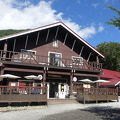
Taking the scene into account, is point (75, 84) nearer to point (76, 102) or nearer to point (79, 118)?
point (76, 102)

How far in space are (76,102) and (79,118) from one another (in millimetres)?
7475

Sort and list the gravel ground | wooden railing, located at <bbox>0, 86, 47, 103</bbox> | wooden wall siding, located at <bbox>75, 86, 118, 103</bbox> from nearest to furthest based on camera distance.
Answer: the gravel ground < wooden railing, located at <bbox>0, 86, 47, 103</bbox> < wooden wall siding, located at <bbox>75, 86, 118, 103</bbox>

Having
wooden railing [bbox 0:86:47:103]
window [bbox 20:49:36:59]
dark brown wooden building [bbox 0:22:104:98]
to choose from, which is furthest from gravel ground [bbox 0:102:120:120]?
window [bbox 20:49:36:59]

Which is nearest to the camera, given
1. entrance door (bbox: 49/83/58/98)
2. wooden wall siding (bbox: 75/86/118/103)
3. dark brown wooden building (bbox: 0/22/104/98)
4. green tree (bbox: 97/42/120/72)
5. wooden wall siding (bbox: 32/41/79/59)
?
wooden wall siding (bbox: 75/86/118/103)


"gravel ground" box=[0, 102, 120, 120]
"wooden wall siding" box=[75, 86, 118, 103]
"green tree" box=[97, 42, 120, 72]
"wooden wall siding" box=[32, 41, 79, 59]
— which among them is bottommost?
"gravel ground" box=[0, 102, 120, 120]

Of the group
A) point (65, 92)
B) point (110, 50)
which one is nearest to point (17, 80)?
point (65, 92)

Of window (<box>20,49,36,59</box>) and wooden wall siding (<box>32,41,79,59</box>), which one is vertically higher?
wooden wall siding (<box>32,41,79,59</box>)

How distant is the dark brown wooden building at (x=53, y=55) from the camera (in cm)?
1858

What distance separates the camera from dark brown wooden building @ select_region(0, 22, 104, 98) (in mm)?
18575

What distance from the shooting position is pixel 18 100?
1371 centimetres

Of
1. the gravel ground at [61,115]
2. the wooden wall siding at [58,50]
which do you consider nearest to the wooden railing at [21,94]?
the gravel ground at [61,115]

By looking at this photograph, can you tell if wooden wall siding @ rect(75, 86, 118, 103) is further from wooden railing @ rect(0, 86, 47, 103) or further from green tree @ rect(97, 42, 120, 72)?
green tree @ rect(97, 42, 120, 72)

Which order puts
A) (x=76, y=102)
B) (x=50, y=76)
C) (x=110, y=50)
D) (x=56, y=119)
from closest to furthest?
(x=56, y=119)
(x=76, y=102)
(x=50, y=76)
(x=110, y=50)

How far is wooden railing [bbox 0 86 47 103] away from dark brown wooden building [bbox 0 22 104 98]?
11.0 ft
